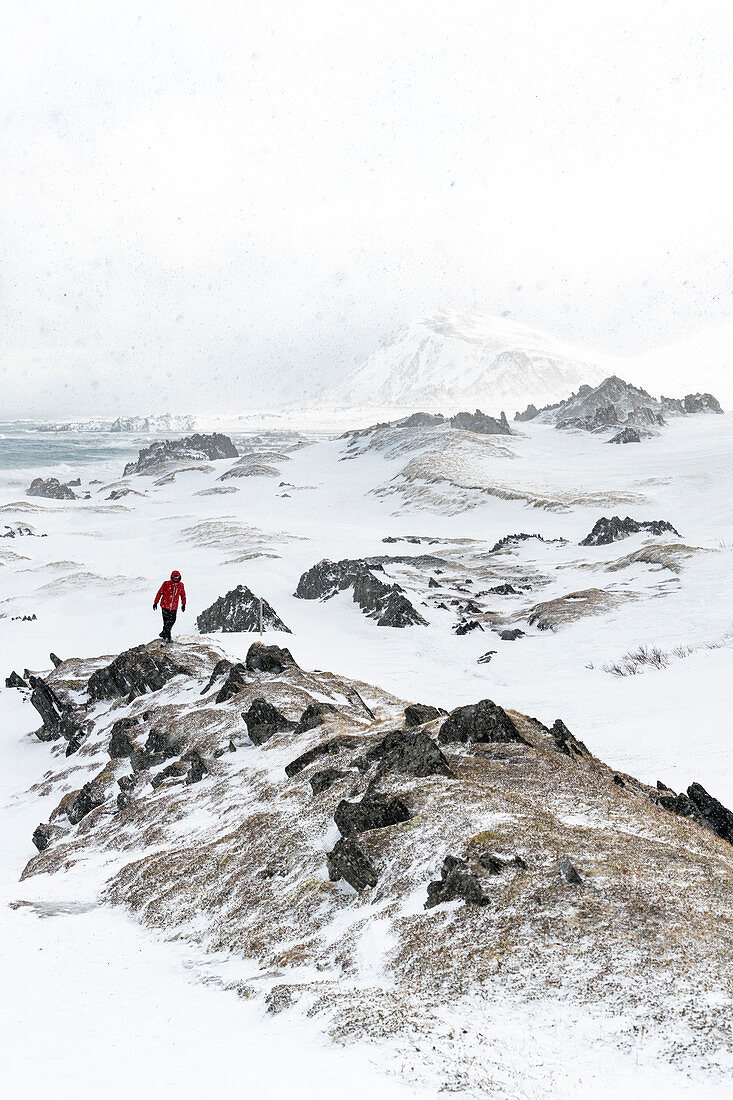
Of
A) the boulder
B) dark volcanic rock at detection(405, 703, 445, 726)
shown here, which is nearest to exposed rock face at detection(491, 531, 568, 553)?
the boulder

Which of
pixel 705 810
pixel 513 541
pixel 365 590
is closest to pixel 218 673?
pixel 705 810

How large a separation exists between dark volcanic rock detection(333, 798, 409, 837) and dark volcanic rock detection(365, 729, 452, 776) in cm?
123

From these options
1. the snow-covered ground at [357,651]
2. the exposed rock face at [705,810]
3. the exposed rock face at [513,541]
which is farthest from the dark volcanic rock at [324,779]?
the exposed rock face at [513,541]

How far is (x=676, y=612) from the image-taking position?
34.0m

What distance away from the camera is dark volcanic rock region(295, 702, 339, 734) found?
1762 cm

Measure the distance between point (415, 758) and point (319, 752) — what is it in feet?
11.2

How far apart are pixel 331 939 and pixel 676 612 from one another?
30.1 m

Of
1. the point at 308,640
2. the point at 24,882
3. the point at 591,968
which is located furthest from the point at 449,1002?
the point at 308,640

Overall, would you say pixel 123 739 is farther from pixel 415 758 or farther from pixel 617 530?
pixel 617 530

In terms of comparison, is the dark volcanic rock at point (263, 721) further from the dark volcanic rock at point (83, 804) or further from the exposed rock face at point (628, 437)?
the exposed rock face at point (628, 437)

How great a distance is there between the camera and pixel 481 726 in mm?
13953

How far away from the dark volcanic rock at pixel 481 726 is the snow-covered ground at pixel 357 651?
4.04 meters

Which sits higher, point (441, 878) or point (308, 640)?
point (441, 878)

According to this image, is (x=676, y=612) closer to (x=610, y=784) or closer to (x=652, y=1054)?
(x=610, y=784)
